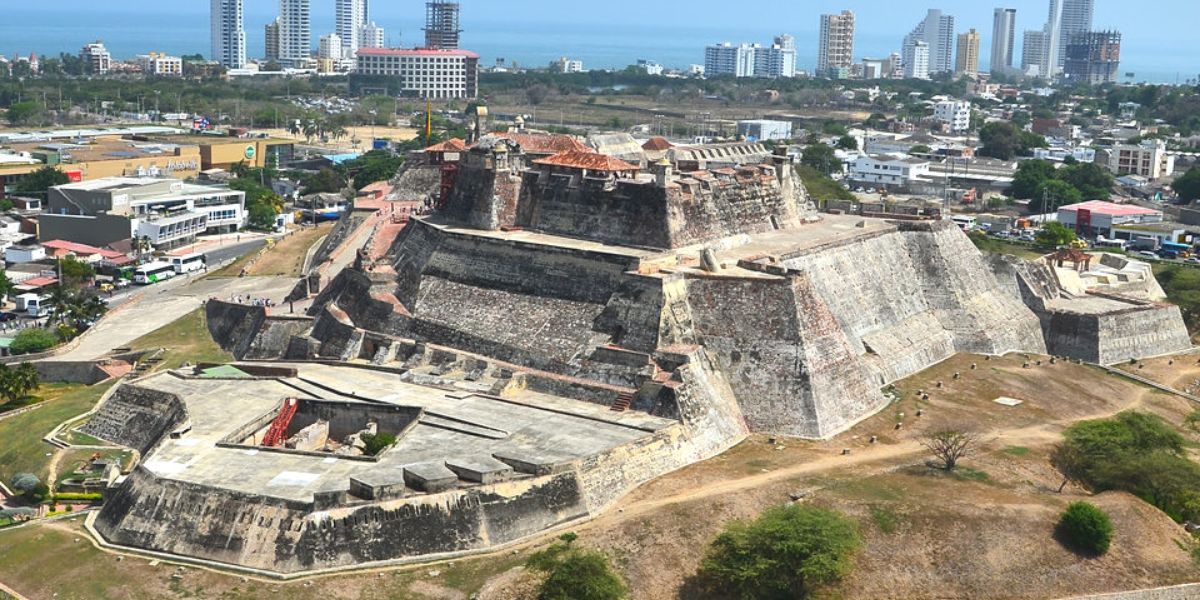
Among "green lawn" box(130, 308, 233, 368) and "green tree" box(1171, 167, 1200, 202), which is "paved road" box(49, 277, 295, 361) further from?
"green tree" box(1171, 167, 1200, 202)

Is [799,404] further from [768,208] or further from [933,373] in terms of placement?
[768,208]

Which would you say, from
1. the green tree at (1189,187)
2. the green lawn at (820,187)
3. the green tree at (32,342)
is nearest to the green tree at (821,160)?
the green lawn at (820,187)

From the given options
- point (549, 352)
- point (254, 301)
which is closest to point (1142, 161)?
point (254, 301)

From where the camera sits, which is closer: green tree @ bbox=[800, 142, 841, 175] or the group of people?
the group of people

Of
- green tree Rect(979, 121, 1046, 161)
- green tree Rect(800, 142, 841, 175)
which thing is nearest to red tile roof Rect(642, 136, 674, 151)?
green tree Rect(800, 142, 841, 175)

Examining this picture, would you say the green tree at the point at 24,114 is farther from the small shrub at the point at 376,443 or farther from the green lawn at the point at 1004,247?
the small shrub at the point at 376,443

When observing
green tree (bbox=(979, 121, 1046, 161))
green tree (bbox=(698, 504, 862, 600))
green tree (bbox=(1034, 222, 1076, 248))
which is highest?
green tree (bbox=(979, 121, 1046, 161))

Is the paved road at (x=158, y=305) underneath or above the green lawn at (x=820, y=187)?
underneath
